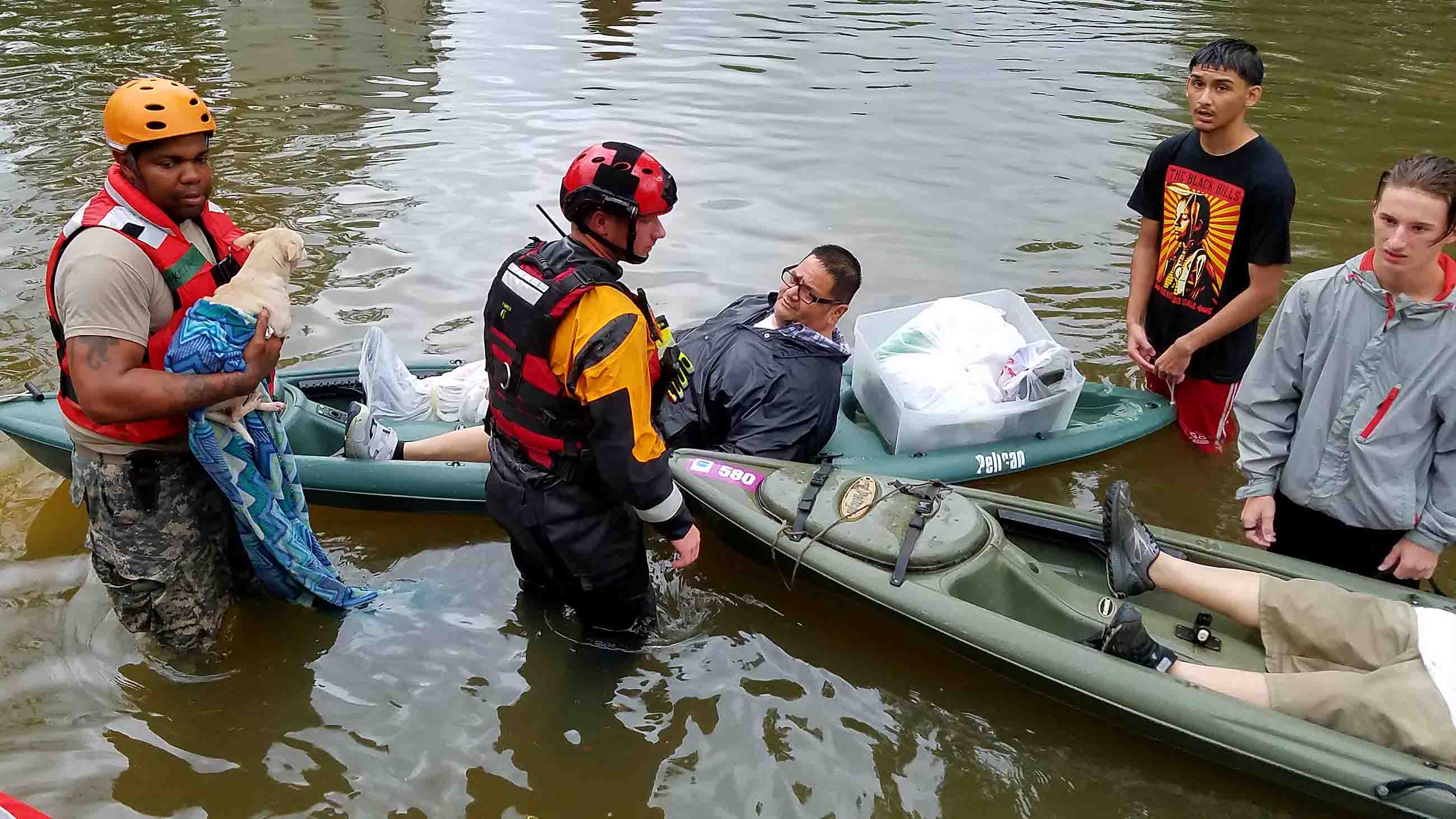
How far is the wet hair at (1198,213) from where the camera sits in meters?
4.50

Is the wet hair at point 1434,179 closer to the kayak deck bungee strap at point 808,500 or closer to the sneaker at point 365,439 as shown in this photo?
the kayak deck bungee strap at point 808,500

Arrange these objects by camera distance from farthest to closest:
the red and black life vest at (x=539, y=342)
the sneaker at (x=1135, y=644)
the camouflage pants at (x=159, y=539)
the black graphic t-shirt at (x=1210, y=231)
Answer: the black graphic t-shirt at (x=1210, y=231) < the sneaker at (x=1135, y=644) < the camouflage pants at (x=159, y=539) < the red and black life vest at (x=539, y=342)

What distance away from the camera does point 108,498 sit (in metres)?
3.18

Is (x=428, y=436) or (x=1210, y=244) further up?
(x=1210, y=244)

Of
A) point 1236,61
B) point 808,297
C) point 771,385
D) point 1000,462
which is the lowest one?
point 1000,462

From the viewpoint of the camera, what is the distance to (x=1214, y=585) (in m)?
3.69

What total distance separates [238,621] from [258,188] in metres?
5.21

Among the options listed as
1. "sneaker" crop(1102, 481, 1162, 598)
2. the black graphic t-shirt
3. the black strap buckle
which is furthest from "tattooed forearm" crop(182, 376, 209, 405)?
the black graphic t-shirt

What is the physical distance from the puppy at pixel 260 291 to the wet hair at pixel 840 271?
2.18 meters

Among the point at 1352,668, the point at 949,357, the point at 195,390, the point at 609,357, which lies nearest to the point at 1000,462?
the point at 949,357

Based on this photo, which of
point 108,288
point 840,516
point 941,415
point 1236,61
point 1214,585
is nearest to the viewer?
point 108,288

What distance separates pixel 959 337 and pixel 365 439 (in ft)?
9.51

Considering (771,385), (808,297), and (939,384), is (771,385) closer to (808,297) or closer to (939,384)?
(808,297)

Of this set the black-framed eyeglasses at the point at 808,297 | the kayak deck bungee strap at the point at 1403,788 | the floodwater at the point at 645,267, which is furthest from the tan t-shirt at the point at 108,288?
the kayak deck bungee strap at the point at 1403,788
